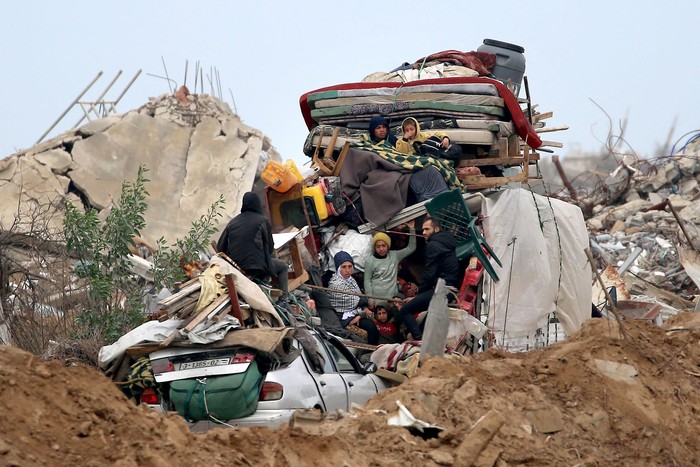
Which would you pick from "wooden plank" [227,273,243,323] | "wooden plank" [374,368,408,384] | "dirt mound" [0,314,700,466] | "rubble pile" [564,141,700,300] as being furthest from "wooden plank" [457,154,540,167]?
"wooden plank" [227,273,243,323]

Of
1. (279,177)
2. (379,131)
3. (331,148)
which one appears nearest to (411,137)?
(379,131)

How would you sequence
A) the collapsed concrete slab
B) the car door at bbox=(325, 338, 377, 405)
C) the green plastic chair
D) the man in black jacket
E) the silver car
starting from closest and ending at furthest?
the silver car < the car door at bbox=(325, 338, 377, 405) < the man in black jacket < the green plastic chair < the collapsed concrete slab

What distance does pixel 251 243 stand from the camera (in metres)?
14.3

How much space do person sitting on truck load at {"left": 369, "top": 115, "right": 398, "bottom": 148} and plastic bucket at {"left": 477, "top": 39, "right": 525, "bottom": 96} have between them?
4083 millimetres

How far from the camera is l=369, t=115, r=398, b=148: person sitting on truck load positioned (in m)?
19.0

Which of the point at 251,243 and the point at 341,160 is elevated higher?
the point at 341,160

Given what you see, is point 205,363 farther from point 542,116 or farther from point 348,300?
point 542,116

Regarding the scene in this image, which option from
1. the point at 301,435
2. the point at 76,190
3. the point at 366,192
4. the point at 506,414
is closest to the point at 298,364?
the point at 506,414

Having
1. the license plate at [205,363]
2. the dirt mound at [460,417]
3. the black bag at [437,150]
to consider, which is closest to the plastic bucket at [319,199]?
the black bag at [437,150]

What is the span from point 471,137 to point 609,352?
7586mm

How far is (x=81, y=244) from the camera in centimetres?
1656

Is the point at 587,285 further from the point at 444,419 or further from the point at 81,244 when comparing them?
the point at 444,419

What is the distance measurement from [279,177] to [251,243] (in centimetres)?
350

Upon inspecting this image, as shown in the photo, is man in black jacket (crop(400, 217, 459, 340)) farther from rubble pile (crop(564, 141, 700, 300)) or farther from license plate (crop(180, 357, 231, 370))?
rubble pile (crop(564, 141, 700, 300))
